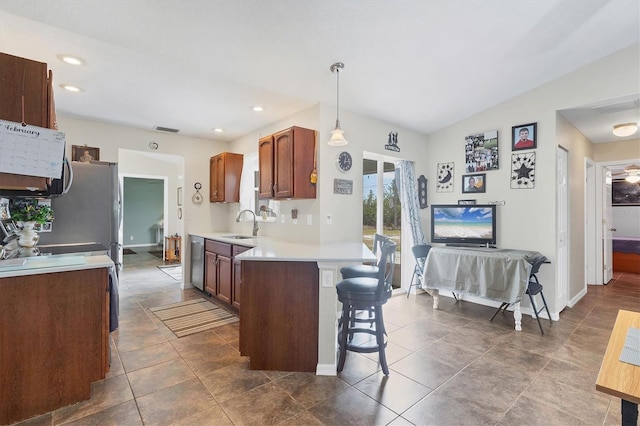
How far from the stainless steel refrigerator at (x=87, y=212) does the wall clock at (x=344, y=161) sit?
8.23 feet

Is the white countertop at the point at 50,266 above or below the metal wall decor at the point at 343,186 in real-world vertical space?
below

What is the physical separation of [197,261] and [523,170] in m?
4.70

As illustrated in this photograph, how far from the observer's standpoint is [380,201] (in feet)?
14.4

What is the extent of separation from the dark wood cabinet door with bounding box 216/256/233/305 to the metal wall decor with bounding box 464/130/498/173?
→ 3538 mm

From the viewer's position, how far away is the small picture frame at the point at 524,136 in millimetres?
3670

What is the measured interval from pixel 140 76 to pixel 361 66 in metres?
2.14

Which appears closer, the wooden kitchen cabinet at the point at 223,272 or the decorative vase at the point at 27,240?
the decorative vase at the point at 27,240

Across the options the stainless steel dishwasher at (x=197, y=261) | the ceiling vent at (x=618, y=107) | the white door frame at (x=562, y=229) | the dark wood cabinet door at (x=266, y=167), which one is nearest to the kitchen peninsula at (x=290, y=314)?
the dark wood cabinet door at (x=266, y=167)

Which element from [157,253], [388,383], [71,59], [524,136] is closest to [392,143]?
[524,136]

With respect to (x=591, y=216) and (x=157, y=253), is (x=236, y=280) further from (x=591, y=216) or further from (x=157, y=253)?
(x=157, y=253)

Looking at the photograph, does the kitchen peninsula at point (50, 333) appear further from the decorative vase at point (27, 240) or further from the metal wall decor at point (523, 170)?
the metal wall decor at point (523, 170)

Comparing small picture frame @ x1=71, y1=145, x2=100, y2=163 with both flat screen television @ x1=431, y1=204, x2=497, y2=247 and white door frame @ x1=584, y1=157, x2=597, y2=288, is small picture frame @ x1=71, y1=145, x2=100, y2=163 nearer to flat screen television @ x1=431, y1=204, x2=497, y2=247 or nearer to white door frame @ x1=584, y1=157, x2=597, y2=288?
flat screen television @ x1=431, y1=204, x2=497, y2=247

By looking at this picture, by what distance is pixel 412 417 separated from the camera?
1854 millimetres

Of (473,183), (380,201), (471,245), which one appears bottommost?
(471,245)
